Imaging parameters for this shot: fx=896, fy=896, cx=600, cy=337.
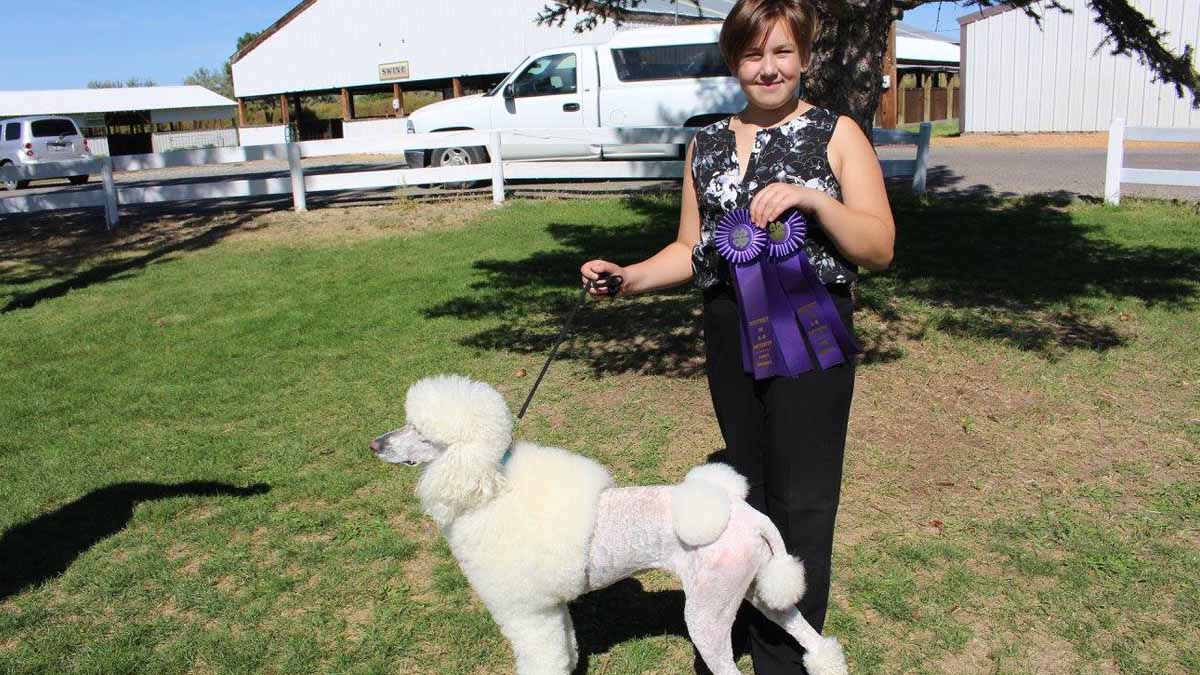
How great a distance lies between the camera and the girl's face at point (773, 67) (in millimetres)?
2275

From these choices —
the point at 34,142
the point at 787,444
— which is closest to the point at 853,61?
the point at 787,444

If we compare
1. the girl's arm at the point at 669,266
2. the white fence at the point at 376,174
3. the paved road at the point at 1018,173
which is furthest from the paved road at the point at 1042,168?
the girl's arm at the point at 669,266

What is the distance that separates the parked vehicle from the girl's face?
26.5 m

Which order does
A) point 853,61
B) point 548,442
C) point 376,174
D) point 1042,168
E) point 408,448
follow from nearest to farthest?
point 408,448, point 548,442, point 853,61, point 376,174, point 1042,168

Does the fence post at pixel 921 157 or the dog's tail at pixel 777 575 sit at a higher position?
the fence post at pixel 921 157

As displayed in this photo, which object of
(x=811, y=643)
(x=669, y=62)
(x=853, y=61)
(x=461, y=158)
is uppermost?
(x=669, y=62)

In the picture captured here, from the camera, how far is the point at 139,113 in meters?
44.8

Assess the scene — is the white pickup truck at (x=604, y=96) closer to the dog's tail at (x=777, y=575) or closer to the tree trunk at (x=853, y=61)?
the tree trunk at (x=853, y=61)

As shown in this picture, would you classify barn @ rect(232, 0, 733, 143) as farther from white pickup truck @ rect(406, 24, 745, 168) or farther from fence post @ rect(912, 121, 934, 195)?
fence post @ rect(912, 121, 934, 195)

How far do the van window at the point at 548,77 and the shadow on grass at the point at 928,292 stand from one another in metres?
5.04

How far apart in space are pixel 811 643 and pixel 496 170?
11626 millimetres

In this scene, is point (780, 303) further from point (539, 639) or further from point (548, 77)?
point (548, 77)

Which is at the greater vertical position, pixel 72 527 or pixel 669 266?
pixel 669 266

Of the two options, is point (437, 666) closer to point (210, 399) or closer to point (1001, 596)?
point (1001, 596)
